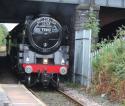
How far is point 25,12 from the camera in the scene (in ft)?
95.0

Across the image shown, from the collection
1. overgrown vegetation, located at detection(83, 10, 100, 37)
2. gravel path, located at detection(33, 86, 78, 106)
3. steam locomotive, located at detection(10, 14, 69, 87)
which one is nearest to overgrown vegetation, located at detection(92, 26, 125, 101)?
gravel path, located at detection(33, 86, 78, 106)

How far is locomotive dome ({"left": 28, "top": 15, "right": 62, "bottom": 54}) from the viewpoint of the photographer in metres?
20.7

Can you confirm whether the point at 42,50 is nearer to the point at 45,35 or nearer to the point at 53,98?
the point at 45,35

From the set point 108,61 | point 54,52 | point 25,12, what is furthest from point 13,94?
point 25,12

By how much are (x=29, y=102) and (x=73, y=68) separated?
10587 millimetres

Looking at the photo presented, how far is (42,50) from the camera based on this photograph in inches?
817

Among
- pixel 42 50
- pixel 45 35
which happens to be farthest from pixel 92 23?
pixel 42 50

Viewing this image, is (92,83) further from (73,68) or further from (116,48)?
(73,68)

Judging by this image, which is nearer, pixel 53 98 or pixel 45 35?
pixel 53 98

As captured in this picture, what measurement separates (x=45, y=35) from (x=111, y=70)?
3990 millimetres

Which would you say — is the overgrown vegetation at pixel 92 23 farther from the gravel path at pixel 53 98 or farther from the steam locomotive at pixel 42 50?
the gravel path at pixel 53 98

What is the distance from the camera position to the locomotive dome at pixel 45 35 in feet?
67.8

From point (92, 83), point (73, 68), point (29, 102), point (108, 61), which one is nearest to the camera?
point (29, 102)

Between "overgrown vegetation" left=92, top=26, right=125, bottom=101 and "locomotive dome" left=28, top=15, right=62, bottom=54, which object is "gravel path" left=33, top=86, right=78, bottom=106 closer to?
"overgrown vegetation" left=92, top=26, right=125, bottom=101
